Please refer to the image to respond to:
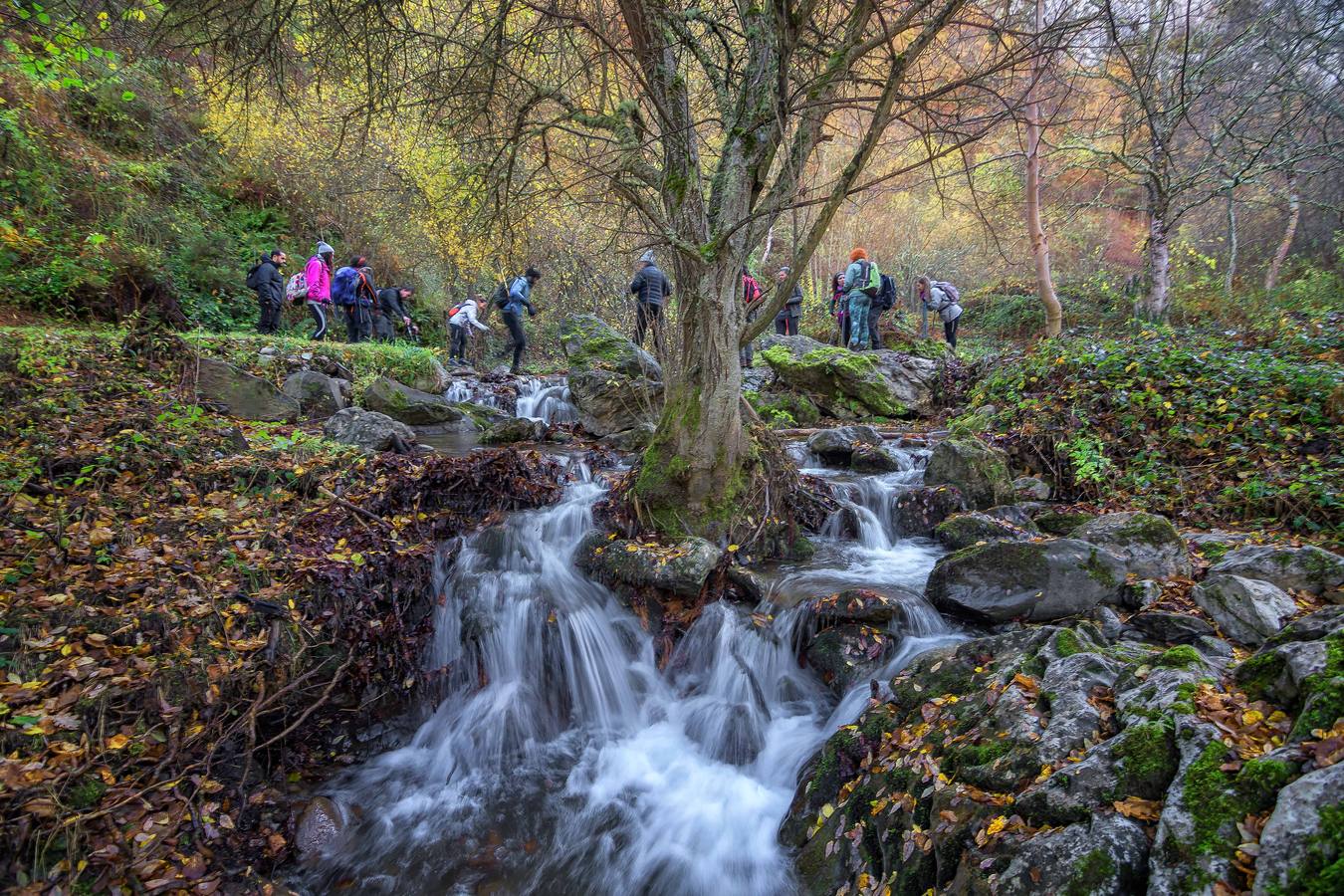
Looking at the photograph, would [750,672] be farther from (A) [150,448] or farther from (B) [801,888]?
(A) [150,448]

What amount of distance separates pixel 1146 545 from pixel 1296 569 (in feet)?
2.61

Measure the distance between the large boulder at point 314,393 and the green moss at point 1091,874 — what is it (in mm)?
9112

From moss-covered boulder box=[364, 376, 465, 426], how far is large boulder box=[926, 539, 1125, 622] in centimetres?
780

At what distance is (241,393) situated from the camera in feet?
25.4

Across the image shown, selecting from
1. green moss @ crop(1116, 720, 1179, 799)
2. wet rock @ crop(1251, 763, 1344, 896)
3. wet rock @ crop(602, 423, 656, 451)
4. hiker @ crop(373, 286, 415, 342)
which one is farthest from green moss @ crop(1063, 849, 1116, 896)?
hiker @ crop(373, 286, 415, 342)

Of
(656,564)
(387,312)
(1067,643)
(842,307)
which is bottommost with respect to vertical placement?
(1067,643)

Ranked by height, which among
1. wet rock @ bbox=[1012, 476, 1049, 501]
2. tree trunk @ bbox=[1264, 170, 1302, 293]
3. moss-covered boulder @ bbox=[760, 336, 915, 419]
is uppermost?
tree trunk @ bbox=[1264, 170, 1302, 293]

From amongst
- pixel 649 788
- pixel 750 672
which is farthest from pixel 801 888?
pixel 750 672

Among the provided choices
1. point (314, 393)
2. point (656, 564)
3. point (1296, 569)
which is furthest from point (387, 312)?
point (1296, 569)

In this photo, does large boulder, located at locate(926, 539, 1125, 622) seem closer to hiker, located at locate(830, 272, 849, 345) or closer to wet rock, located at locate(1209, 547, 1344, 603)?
wet rock, located at locate(1209, 547, 1344, 603)

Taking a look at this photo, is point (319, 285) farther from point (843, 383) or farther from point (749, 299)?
point (843, 383)

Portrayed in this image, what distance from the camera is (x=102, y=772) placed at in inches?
116

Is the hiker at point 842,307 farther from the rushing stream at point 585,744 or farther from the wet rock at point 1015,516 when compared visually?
the rushing stream at point 585,744

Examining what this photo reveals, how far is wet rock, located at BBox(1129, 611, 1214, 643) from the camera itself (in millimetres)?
3420
